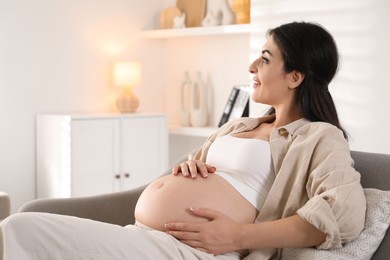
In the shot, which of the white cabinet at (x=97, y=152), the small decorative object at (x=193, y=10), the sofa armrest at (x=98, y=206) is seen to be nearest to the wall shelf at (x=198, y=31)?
the small decorative object at (x=193, y=10)

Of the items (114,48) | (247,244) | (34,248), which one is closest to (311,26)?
(247,244)

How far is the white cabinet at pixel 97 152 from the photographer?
452 cm

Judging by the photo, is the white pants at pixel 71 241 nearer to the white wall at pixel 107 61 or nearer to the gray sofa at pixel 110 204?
the gray sofa at pixel 110 204

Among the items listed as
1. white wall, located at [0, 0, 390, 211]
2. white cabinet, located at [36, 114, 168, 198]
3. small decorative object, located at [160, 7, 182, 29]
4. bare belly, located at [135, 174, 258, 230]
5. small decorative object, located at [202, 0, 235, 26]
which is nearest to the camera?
bare belly, located at [135, 174, 258, 230]

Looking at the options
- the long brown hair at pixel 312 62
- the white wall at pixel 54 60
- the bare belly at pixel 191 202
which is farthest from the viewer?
the white wall at pixel 54 60

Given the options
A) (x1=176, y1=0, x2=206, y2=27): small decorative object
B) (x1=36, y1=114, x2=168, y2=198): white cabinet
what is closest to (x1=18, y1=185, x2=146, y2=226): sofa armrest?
(x1=36, y1=114, x2=168, y2=198): white cabinet

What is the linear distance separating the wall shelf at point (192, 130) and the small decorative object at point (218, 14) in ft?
2.40

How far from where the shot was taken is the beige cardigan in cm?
186

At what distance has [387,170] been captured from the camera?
2053 mm

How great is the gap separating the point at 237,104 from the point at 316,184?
275 cm

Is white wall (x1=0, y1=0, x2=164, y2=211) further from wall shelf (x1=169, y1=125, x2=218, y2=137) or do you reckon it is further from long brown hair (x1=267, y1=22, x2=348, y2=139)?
long brown hair (x1=267, y1=22, x2=348, y2=139)

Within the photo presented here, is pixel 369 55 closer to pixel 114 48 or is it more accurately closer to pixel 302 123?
pixel 302 123

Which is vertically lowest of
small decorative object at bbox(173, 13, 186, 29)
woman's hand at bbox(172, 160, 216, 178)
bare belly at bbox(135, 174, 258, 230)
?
bare belly at bbox(135, 174, 258, 230)

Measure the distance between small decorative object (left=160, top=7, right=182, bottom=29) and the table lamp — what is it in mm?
412
